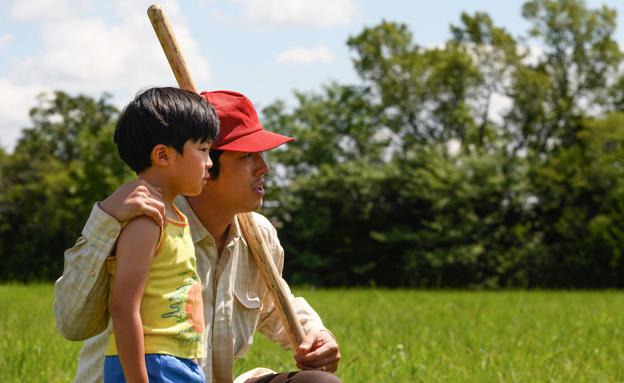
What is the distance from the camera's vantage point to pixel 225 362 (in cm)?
317

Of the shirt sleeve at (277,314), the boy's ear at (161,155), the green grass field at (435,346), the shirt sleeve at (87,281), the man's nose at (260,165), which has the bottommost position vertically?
the green grass field at (435,346)

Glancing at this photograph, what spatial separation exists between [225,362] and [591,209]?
2235cm

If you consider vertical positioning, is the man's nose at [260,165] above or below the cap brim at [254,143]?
below

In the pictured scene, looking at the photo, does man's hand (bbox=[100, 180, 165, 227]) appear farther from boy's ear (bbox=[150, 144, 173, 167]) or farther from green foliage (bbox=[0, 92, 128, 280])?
green foliage (bbox=[0, 92, 128, 280])

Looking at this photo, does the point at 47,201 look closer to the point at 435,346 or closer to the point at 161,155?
the point at 435,346

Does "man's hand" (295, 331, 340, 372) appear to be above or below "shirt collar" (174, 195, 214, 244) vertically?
below

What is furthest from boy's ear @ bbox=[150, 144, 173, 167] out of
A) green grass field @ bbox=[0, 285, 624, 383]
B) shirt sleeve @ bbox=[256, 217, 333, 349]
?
green grass field @ bbox=[0, 285, 624, 383]

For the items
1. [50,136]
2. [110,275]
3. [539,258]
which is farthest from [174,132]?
[50,136]

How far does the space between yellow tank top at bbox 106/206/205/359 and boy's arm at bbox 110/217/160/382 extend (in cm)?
6

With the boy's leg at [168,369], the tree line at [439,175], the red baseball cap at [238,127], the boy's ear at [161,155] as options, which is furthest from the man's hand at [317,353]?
the tree line at [439,175]

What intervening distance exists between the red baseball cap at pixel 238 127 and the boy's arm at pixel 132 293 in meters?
0.74

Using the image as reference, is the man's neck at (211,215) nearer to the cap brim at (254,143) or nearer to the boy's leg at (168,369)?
the cap brim at (254,143)

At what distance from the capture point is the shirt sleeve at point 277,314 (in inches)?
133

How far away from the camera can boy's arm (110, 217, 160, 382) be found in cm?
236
